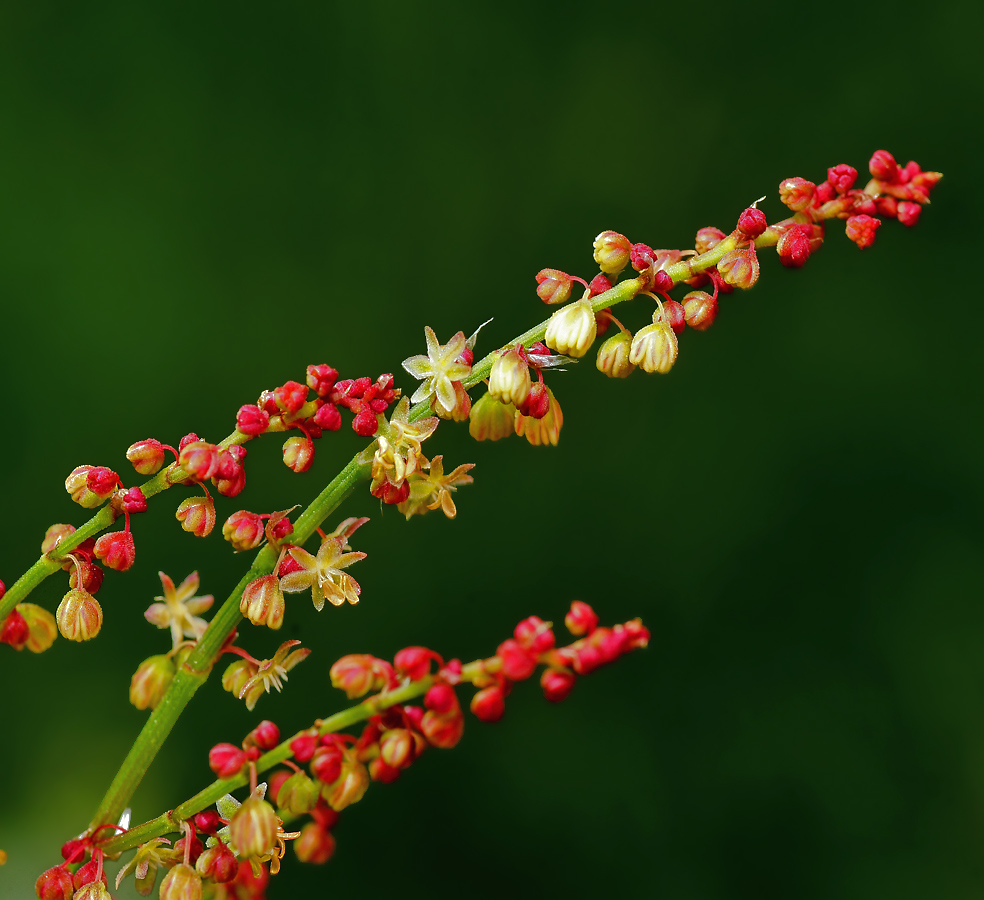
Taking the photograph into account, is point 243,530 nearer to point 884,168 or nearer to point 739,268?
point 739,268

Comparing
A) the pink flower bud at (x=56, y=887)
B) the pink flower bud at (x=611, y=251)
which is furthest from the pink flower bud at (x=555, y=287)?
the pink flower bud at (x=56, y=887)

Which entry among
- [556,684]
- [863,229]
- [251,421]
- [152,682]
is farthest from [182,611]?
[863,229]

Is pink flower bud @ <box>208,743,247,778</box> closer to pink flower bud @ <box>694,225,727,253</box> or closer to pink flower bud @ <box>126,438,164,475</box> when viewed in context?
pink flower bud @ <box>126,438,164,475</box>

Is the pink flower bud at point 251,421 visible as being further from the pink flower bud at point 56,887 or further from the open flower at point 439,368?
the pink flower bud at point 56,887

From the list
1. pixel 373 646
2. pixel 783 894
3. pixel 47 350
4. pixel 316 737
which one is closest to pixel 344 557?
pixel 316 737

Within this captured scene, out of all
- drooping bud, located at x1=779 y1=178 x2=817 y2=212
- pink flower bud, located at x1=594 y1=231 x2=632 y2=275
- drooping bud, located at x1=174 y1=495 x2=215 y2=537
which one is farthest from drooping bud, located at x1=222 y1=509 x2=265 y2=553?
drooping bud, located at x1=779 y1=178 x2=817 y2=212
